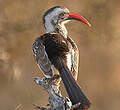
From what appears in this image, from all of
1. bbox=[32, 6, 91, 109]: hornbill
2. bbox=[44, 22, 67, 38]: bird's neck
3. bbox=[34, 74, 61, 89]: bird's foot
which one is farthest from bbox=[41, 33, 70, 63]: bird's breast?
bbox=[44, 22, 67, 38]: bird's neck

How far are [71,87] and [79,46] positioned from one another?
476 centimetres

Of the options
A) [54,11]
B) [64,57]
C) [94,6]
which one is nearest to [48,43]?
[64,57]

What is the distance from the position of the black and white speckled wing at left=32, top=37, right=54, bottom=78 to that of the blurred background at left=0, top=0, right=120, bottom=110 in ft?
10.9

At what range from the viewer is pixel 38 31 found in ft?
28.6

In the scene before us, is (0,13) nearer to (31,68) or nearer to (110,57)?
(31,68)

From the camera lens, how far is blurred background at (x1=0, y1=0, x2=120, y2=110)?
8.14 metres

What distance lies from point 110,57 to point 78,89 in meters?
5.06

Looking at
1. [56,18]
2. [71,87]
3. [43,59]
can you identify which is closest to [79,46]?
[56,18]

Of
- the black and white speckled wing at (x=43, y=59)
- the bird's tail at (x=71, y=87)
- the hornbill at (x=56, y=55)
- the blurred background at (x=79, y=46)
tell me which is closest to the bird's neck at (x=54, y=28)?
the hornbill at (x=56, y=55)

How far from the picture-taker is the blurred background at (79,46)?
320 inches

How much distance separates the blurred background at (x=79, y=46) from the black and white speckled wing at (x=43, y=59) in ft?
10.9

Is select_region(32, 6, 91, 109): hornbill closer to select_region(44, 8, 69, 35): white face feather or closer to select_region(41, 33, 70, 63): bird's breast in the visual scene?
select_region(41, 33, 70, 63): bird's breast

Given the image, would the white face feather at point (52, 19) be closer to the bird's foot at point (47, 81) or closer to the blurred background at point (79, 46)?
the bird's foot at point (47, 81)

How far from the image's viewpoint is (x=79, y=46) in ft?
28.4
